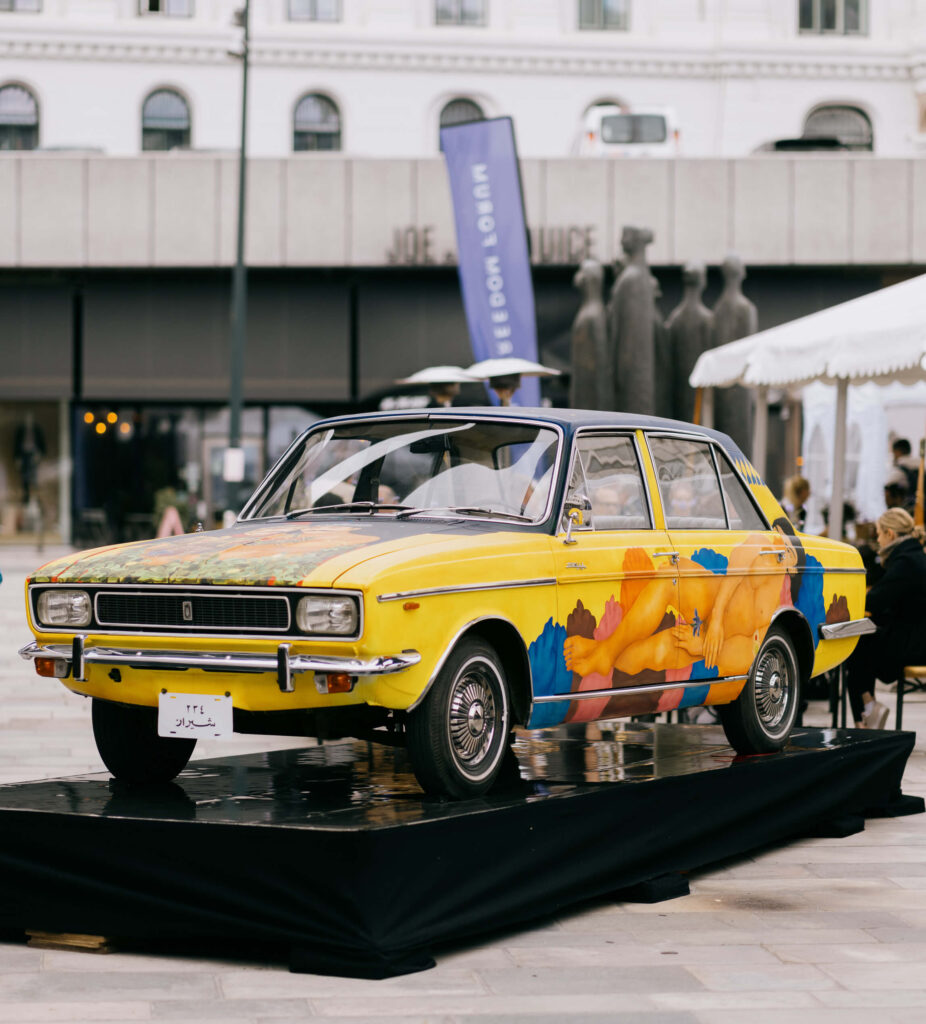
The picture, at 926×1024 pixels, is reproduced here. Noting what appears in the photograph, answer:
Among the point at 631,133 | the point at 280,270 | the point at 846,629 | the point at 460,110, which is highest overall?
the point at 460,110

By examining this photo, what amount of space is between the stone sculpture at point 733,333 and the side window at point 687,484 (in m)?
12.5

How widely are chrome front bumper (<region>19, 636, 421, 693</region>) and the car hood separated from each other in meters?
0.25

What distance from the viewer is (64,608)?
601 centimetres

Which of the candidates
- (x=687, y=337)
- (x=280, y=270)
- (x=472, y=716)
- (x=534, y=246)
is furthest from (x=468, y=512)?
(x=280, y=270)

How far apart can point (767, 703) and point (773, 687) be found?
11 centimetres

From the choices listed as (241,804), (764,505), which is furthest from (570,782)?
(764,505)

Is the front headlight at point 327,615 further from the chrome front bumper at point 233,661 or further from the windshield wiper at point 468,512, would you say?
the windshield wiper at point 468,512

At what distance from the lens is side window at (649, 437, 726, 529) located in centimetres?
721

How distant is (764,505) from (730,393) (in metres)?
12.7

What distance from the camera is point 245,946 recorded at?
5590 millimetres

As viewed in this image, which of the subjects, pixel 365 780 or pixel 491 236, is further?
pixel 491 236

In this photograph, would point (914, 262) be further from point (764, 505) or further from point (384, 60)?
point (764, 505)

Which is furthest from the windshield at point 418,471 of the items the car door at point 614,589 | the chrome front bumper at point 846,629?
the chrome front bumper at point 846,629

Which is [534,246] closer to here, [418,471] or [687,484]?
[687,484]
